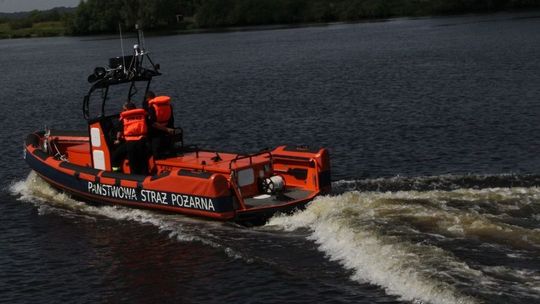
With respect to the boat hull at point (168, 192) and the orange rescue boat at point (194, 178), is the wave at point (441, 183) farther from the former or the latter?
the boat hull at point (168, 192)

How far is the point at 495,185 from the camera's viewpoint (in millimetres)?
15734

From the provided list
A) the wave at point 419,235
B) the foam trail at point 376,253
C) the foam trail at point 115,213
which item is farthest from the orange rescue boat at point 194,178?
the foam trail at point 376,253

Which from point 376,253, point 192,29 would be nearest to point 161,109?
point 376,253

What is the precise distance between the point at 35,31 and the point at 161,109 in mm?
111197

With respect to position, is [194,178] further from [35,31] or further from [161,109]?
[35,31]

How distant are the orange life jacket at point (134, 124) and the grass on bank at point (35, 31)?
107 metres

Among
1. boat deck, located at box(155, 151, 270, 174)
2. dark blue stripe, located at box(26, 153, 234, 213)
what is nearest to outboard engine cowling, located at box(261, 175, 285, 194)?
boat deck, located at box(155, 151, 270, 174)

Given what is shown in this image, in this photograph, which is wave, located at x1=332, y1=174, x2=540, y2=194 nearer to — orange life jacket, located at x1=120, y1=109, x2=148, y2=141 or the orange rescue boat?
the orange rescue boat

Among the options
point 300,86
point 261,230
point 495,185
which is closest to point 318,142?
point 495,185

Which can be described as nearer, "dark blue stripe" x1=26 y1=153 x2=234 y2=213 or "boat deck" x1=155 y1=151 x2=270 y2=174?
"dark blue stripe" x1=26 y1=153 x2=234 y2=213

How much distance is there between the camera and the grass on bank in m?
119

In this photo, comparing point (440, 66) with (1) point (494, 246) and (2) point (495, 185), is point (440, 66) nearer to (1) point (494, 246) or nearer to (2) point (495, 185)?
(2) point (495, 185)

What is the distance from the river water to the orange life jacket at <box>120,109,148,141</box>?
1.47m

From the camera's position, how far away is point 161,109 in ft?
52.2
